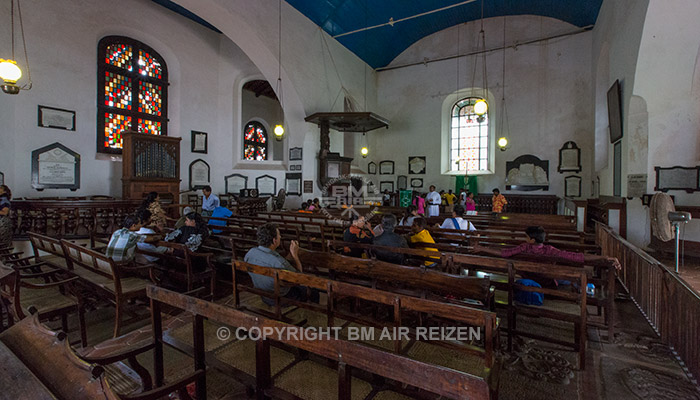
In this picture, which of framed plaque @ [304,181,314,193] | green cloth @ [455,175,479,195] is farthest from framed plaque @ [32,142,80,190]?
green cloth @ [455,175,479,195]

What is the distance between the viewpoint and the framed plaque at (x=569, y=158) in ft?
37.7

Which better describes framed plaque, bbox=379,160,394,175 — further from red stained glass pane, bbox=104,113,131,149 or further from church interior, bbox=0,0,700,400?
red stained glass pane, bbox=104,113,131,149

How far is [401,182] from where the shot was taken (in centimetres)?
1448

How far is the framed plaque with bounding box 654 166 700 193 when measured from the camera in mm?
5707

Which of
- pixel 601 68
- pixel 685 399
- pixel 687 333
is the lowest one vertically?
pixel 685 399

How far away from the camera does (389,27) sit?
491 inches

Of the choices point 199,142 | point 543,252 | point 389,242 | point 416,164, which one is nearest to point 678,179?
point 543,252

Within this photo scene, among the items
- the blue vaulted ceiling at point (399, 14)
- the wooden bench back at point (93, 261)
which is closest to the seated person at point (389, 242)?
the wooden bench back at point (93, 261)

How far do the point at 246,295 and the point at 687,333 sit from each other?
3.92 m

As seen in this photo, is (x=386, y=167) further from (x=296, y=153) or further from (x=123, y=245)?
(x=123, y=245)

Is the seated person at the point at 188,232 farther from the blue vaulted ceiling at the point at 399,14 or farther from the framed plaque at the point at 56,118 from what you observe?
the blue vaulted ceiling at the point at 399,14

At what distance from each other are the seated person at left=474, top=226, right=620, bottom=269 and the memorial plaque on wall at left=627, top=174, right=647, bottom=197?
4546mm

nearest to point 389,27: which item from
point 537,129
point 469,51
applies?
point 469,51

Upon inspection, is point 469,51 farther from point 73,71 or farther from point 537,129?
point 73,71
